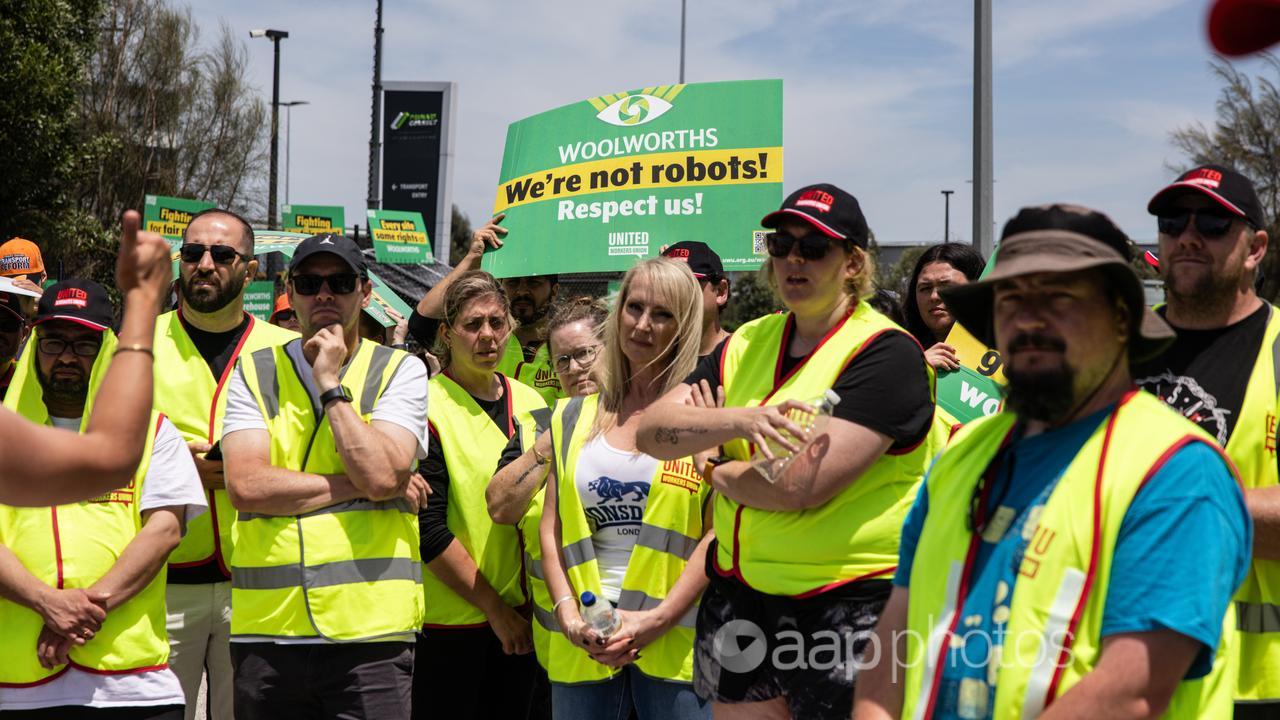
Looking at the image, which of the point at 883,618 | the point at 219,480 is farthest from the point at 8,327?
the point at 883,618

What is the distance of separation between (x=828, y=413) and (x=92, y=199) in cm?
2939

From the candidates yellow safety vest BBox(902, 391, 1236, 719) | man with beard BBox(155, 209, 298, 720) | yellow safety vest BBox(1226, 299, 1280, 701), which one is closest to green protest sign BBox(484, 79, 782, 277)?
man with beard BBox(155, 209, 298, 720)

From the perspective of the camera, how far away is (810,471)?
331 cm

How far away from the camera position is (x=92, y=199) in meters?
29.1

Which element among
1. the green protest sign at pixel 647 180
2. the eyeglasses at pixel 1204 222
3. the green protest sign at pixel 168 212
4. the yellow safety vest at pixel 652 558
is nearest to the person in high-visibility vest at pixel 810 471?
the yellow safety vest at pixel 652 558

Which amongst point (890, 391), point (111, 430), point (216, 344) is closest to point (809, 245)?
point (890, 391)

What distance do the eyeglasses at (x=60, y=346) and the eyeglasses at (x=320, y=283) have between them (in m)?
0.79

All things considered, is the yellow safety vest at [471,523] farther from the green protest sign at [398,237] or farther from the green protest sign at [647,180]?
the green protest sign at [398,237]

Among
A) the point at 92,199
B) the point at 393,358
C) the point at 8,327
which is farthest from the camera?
the point at 92,199

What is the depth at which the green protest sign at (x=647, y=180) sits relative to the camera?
6.97 m

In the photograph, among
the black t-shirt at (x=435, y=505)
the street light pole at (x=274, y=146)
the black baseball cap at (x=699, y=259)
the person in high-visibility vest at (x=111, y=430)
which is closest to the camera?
the person in high-visibility vest at (x=111, y=430)

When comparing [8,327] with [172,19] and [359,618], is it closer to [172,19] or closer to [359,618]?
[359,618]

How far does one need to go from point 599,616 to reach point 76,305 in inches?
88.1

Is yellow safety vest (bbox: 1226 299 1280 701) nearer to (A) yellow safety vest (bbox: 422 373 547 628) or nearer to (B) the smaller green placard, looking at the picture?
(A) yellow safety vest (bbox: 422 373 547 628)
